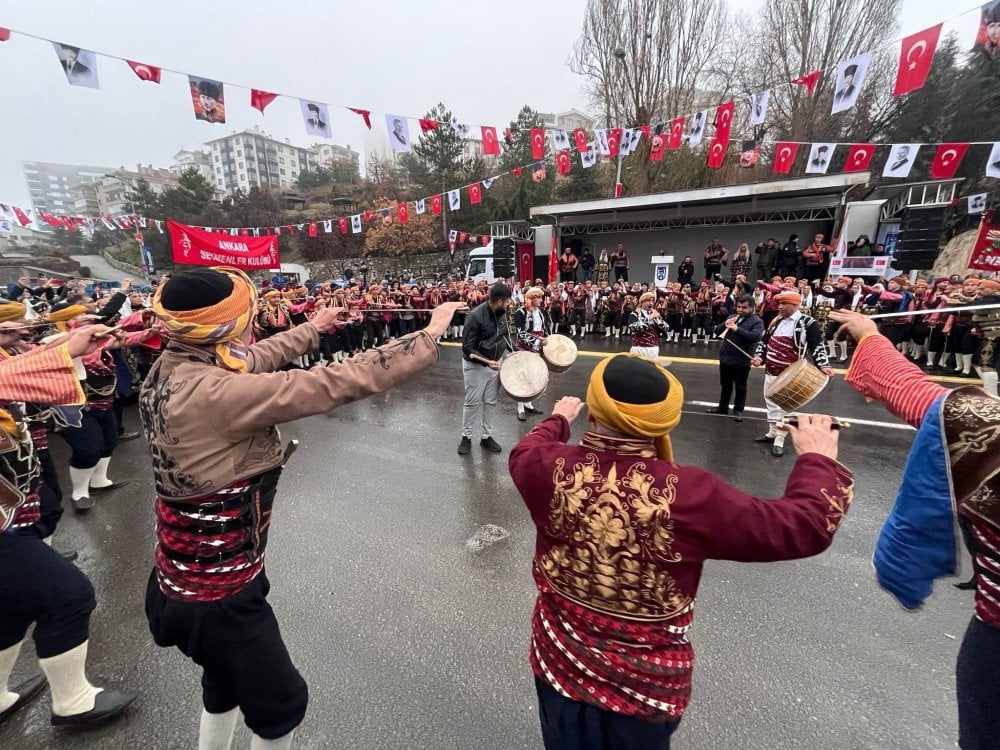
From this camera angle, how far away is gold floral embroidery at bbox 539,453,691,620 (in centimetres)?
130

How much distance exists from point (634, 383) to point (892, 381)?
40.8 inches

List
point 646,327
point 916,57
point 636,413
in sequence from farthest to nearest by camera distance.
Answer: point 916,57 < point 646,327 < point 636,413

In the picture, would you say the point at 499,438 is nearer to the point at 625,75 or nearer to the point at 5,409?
the point at 5,409

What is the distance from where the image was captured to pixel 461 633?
9.30 feet

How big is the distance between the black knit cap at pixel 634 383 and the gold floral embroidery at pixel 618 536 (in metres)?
0.20

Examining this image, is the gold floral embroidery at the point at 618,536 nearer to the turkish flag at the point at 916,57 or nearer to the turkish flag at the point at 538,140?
the turkish flag at the point at 916,57

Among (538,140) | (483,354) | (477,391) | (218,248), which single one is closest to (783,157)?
(538,140)

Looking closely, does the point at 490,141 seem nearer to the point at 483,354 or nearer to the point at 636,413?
the point at 483,354

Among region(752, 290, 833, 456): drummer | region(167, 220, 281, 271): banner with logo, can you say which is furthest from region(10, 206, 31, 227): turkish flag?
region(752, 290, 833, 456): drummer

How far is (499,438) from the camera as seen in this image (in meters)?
6.18

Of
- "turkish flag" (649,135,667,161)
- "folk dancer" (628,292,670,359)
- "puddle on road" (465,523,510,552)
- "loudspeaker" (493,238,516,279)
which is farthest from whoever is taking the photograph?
"loudspeaker" (493,238,516,279)

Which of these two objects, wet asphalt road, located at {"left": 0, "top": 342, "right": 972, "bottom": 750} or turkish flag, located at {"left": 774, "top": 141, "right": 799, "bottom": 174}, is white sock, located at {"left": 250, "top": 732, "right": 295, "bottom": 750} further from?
turkish flag, located at {"left": 774, "top": 141, "right": 799, "bottom": 174}

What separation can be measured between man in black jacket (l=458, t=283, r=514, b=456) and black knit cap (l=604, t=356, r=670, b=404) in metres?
4.12

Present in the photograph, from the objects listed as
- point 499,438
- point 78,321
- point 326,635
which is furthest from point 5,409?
point 499,438
